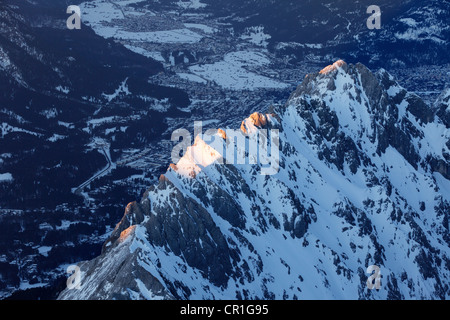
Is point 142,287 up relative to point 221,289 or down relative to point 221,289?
up
